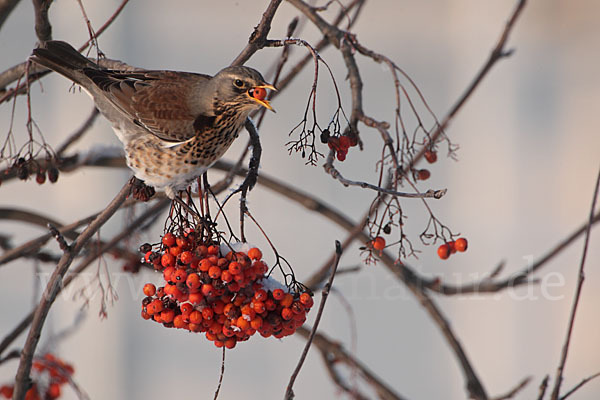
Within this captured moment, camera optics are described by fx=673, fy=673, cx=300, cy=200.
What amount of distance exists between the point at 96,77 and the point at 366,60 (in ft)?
5.43

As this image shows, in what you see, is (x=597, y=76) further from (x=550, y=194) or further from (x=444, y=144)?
(x=444, y=144)

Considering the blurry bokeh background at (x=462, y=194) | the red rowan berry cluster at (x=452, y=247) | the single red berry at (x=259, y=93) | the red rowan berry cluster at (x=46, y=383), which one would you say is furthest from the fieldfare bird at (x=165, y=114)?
the blurry bokeh background at (x=462, y=194)

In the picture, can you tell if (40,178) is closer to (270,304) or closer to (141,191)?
(141,191)

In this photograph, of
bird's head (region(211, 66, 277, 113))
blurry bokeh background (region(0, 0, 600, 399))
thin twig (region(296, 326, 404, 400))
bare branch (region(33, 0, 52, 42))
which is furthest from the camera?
blurry bokeh background (region(0, 0, 600, 399))

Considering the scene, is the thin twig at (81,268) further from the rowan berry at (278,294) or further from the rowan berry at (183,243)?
the rowan berry at (278,294)

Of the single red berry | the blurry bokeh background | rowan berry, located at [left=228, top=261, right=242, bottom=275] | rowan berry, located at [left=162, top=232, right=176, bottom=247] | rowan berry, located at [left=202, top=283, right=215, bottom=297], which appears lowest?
rowan berry, located at [left=202, top=283, right=215, bottom=297]

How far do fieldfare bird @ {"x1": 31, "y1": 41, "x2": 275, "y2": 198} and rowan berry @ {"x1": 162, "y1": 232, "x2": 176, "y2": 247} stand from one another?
173 millimetres

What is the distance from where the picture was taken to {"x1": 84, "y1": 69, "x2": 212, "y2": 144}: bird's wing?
0.98 metres

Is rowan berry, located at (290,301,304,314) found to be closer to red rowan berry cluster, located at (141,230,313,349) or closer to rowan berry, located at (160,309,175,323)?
red rowan berry cluster, located at (141,230,313,349)

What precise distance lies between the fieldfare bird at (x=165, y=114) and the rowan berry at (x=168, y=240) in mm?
173

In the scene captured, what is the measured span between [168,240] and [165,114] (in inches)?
10.8

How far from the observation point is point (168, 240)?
0.77 meters

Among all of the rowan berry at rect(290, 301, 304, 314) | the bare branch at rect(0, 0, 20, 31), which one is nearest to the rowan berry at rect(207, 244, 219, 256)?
the rowan berry at rect(290, 301, 304, 314)

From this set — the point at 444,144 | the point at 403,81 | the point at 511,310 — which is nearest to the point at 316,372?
the point at 511,310
